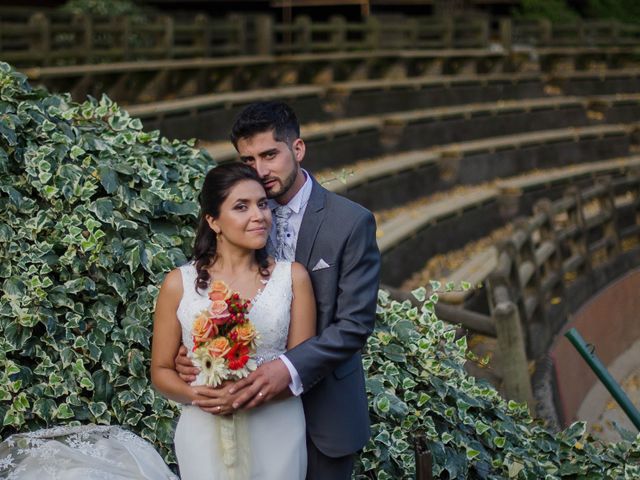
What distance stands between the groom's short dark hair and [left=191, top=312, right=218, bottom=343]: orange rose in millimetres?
630

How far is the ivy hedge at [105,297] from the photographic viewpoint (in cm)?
487

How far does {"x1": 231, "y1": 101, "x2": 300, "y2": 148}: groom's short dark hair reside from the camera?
3758mm

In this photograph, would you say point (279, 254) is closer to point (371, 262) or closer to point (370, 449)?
point (371, 262)

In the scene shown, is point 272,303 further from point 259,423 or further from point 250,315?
point 259,423

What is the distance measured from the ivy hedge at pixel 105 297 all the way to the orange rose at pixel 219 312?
1.45 meters

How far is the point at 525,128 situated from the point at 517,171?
1.69m

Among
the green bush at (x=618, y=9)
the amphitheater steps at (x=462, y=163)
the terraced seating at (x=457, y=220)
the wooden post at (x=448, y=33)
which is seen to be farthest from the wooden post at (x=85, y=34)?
the green bush at (x=618, y=9)

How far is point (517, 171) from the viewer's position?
18.6 metres

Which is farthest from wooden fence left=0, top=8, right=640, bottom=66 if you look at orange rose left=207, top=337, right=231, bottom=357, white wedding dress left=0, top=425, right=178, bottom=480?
orange rose left=207, top=337, right=231, bottom=357

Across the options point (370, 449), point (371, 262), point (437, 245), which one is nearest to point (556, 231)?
point (437, 245)

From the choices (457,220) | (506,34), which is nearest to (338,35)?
(506,34)

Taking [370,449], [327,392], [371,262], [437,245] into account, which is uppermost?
[371,262]

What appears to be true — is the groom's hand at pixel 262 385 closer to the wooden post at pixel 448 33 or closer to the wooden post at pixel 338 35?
the wooden post at pixel 338 35

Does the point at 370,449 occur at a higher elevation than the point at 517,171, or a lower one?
higher
